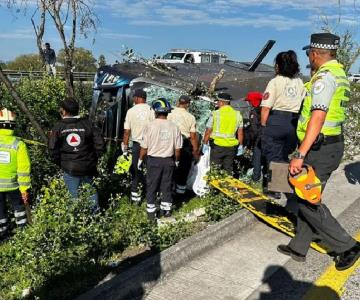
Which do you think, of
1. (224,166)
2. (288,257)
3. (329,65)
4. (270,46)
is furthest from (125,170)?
(270,46)

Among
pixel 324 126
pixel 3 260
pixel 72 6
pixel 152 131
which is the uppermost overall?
pixel 72 6

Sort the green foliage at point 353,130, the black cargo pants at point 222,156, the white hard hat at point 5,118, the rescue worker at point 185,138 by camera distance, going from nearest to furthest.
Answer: the white hard hat at point 5,118 → the rescue worker at point 185,138 → the black cargo pants at point 222,156 → the green foliage at point 353,130

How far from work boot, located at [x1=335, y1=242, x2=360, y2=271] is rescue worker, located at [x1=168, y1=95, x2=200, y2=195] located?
10.5ft

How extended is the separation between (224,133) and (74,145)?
2460 mm

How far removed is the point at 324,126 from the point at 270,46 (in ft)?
25.4

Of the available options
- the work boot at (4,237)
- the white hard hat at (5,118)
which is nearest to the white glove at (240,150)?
the white hard hat at (5,118)

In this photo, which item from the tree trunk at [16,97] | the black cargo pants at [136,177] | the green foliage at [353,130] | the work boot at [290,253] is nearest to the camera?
the work boot at [290,253]

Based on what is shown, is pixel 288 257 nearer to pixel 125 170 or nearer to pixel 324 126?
pixel 324 126

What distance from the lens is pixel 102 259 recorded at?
13.8 ft

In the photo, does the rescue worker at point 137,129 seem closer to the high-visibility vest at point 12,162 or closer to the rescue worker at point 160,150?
the rescue worker at point 160,150

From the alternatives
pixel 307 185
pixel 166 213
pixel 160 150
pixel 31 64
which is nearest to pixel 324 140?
pixel 307 185

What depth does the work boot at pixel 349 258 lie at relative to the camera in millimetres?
3738

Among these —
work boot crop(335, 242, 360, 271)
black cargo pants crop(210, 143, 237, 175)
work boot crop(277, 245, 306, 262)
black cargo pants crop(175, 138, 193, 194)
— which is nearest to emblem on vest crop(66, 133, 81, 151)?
black cargo pants crop(175, 138, 193, 194)

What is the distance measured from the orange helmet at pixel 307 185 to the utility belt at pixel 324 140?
19 centimetres
